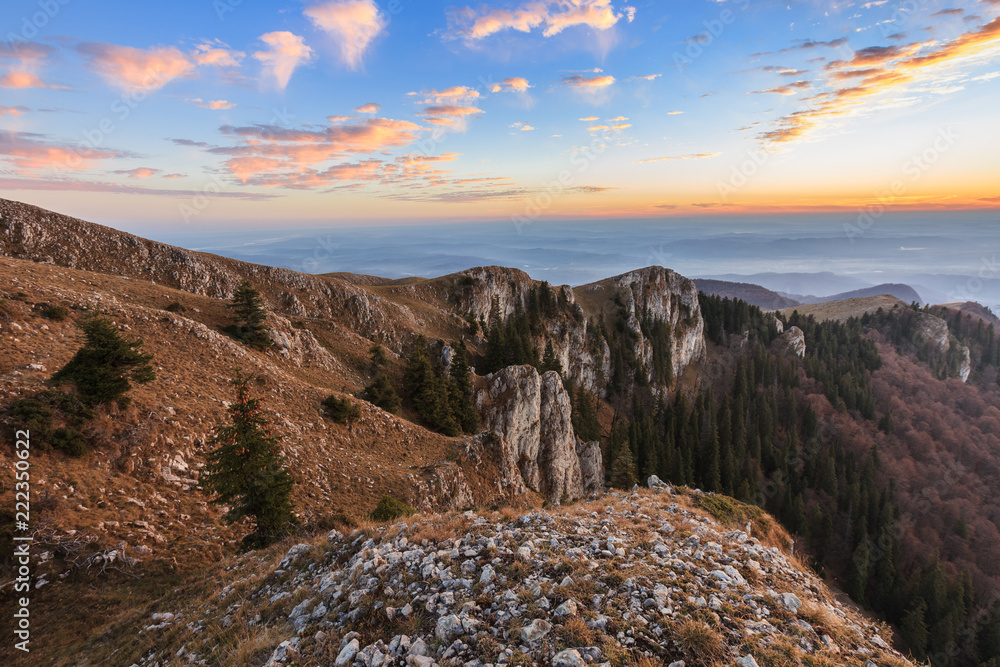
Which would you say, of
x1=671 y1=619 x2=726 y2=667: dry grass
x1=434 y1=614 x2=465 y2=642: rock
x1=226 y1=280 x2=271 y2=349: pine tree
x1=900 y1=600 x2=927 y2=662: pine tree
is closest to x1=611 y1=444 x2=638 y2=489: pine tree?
x1=900 y1=600 x2=927 y2=662: pine tree

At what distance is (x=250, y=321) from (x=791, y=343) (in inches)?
7179

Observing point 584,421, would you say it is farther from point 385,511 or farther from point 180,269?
point 180,269

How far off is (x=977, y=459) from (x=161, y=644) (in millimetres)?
167687

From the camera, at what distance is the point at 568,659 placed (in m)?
6.59

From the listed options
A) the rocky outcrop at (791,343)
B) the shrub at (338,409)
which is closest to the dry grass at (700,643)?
the shrub at (338,409)

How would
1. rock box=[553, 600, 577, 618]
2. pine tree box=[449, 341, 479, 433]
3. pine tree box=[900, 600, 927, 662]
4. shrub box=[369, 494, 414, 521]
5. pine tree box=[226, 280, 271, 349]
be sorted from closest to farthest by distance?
1. rock box=[553, 600, 577, 618]
2. shrub box=[369, 494, 414, 521]
3. pine tree box=[226, 280, 271, 349]
4. pine tree box=[449, 341, 479, 433]
5. pine tree box=[900, 600, 927, 662]

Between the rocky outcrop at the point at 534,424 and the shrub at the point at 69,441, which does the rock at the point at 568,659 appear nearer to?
the shrub at the point at 69,441

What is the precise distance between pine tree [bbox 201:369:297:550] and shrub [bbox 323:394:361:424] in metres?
15.4

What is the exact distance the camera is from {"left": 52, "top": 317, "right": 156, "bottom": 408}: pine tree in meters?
18.5

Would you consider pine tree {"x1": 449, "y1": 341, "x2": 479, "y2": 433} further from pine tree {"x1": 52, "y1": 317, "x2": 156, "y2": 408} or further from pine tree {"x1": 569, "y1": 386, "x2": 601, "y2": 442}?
pine tree {"x1": 569, "y1": 386, "x2": 601, "y2": 442}

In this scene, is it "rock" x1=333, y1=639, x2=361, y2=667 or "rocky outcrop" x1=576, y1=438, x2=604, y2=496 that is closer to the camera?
"rock" x1=333, y1=639, x2=361, y2=667

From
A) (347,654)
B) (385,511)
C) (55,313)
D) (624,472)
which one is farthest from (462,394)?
(347,654)

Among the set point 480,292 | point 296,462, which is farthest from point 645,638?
point 480,292

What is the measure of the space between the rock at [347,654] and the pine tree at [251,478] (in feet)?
35.0
